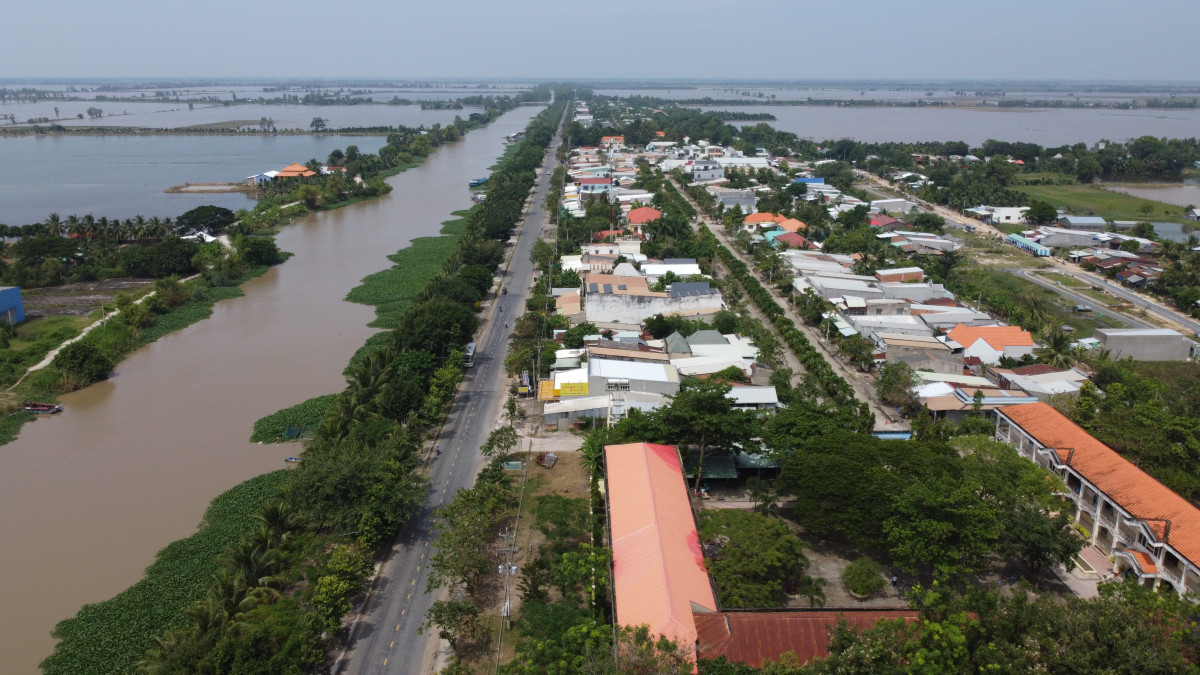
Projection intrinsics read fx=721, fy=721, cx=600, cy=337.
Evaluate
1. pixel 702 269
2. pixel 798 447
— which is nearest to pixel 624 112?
pixel 702 269

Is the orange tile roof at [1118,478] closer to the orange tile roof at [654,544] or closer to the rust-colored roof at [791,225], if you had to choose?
the orange tile roof at [654,544]

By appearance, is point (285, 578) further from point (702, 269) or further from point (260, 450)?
point (702, 269)

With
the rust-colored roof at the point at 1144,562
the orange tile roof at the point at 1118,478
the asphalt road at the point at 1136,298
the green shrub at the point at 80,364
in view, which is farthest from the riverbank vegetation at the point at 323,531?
the asphalt road at the point at 1136,298

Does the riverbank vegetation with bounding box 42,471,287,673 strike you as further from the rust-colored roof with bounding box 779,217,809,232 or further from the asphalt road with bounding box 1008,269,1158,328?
the rust-colored roof with bounding box 779,217,809,232

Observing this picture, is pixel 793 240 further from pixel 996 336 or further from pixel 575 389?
pixel 575 389

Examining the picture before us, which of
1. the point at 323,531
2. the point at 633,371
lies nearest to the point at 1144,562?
the point at 633,371

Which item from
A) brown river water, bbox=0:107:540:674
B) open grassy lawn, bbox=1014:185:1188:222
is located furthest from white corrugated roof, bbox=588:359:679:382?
open grassy lawn, bbox=1014:185:1188:222
